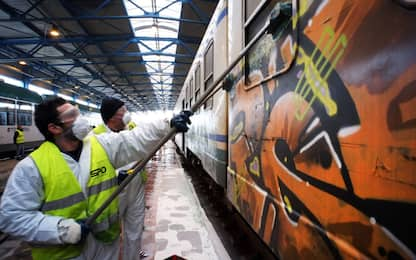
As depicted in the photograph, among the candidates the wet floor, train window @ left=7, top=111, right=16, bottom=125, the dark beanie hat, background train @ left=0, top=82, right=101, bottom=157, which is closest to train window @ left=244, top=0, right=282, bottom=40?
the dark beanie hat

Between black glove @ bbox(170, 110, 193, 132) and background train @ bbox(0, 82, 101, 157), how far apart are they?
11.0m

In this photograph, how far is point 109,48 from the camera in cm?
1446

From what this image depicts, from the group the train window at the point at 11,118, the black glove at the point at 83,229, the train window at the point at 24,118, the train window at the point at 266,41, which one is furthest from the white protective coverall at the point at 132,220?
the train window at the point at 24,118

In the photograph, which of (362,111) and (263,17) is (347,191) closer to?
(362,111)

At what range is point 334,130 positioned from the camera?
1191 millimetres

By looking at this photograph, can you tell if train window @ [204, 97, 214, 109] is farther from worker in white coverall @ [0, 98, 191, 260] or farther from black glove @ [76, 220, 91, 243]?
black glove @ [76, 220, 91, 243]

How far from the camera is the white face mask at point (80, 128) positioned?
1700 mm

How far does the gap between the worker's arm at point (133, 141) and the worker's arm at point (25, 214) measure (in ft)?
1.74

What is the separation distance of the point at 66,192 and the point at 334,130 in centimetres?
154

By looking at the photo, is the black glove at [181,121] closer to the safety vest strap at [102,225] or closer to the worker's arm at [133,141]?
the worker's arm at [133,141]

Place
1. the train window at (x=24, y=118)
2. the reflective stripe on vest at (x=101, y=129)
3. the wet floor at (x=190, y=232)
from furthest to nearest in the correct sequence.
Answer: the train window at (x=24, y=118), the wet floor at (x=190, y=232), the reflective stripe on vest at (x=101, y=129)

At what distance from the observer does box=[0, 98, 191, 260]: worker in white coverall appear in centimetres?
146

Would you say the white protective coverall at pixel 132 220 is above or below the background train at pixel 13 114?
below

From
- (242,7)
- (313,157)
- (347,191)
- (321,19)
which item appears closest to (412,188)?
(347,191)
